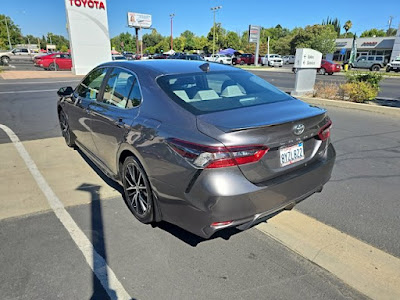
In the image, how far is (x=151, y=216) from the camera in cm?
302

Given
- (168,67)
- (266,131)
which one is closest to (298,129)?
(266,131)

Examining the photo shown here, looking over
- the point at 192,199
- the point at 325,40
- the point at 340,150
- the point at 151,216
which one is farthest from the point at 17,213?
the point at 325,40

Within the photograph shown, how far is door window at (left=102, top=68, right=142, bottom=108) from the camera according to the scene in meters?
3.23

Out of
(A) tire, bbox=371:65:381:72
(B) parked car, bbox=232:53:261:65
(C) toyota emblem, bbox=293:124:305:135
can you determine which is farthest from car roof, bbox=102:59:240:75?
(B) parked car, bbox=232:53:261:65

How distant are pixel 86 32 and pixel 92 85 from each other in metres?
23.7

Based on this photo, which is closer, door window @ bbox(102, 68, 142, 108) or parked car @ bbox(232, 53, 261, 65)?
door window @ bbox(102, 68, 142, 108)

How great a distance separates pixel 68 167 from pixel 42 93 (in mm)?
10197

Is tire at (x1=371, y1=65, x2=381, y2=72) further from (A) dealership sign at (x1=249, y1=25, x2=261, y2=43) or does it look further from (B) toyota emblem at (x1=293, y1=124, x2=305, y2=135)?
(B) toyota emblem at (x1=293, y1=124, x2=305, y2=135)

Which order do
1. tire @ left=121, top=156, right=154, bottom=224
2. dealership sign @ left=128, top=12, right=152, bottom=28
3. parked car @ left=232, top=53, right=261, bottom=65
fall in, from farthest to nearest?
1. dealership sign @ left=128, top=12, right=152, bottom=28
2. parked car @ left=232, top=53, right=261, bottom=65
3. tire @ left=121, top=156, right=154, bottom=224

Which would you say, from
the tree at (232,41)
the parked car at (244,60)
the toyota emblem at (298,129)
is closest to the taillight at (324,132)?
the toyota emblem at (298,129)

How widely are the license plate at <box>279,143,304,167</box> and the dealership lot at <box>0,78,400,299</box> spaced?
869 mm

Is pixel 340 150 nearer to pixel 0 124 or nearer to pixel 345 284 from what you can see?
pixel 345 284

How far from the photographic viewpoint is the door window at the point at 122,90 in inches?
127

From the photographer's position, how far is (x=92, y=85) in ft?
14.3
